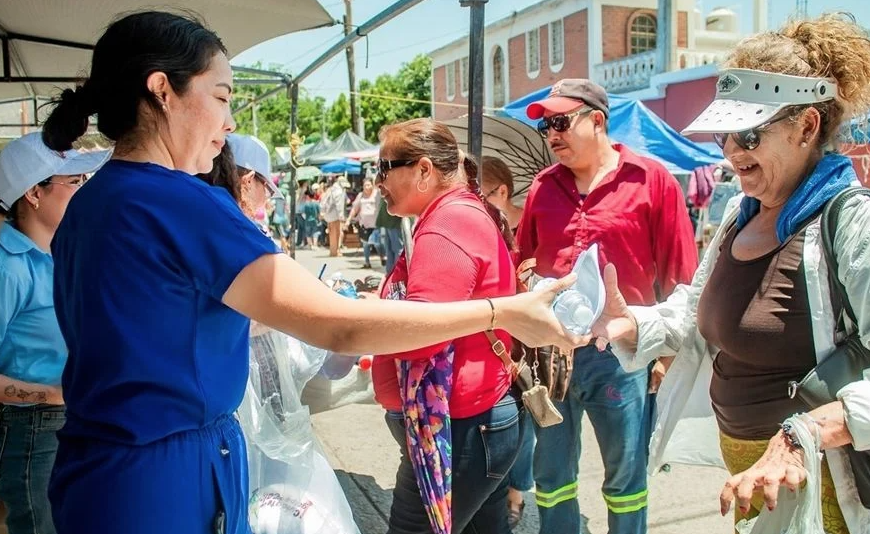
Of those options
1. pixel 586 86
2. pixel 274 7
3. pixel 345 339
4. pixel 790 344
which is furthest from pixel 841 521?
pixel 274 7

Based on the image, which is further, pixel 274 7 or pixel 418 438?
pixel 274 7

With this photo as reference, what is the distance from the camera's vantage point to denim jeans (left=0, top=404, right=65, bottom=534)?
234 cm

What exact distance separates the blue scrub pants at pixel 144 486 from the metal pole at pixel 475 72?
1.57 metres

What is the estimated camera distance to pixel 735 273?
1996 millimetres

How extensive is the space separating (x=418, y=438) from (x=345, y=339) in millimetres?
898

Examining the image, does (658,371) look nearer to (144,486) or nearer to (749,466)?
(749,466)

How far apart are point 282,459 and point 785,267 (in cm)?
172

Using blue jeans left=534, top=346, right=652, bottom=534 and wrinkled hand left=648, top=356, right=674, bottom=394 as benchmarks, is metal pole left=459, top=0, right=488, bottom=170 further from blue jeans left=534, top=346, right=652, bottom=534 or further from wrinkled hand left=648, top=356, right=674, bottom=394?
wrinkled hand left=648, top=356, right=674, bottom=394

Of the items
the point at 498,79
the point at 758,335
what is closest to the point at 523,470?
the point at 758,335

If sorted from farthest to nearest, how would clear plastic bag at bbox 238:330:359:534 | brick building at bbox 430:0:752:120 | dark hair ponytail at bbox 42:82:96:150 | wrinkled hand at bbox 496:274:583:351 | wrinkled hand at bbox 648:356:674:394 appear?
brick building at bbox 430:0:752:120 < wrinkled hand at bbox 648:356:674:394 < clear plastic bag at bbox 238:330:359:534 < wrinkled hand at bbox 496:274:583:351 < dark hair ponytail at bbox 42:82:96:150

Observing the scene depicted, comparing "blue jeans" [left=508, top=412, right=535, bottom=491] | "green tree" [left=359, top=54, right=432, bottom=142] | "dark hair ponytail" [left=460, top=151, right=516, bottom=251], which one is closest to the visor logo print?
"dark hair ponytail" [left=460, top=151, right=516, bottom=251]

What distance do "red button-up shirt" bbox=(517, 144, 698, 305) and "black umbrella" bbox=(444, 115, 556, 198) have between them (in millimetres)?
1409

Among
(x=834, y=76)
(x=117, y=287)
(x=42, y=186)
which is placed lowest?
(x=117, y=287)

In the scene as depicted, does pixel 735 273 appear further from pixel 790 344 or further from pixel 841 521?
pixel 841 521
